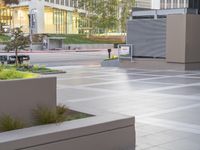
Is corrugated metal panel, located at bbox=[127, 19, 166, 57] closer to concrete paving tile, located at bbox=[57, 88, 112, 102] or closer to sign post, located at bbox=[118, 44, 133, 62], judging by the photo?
sign post, located at bbox=[118, 44, 133, 62]

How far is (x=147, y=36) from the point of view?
26953 mm

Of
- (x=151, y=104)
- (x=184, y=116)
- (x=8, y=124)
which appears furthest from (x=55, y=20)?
(x=8, y=124)

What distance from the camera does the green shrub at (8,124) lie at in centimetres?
642

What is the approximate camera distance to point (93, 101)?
12719mm

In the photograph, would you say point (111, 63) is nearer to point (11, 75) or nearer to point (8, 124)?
point (11, 75)

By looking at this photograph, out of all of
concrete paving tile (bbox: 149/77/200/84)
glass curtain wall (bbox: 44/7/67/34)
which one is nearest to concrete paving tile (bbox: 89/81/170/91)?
concrete paving tile (bbox: 149/77/200/84)

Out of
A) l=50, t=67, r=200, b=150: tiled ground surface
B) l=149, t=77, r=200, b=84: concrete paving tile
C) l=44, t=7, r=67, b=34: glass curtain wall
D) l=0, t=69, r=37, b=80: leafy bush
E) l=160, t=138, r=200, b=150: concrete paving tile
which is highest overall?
l=44, t=7, r=67, b=34: glass curtain wall

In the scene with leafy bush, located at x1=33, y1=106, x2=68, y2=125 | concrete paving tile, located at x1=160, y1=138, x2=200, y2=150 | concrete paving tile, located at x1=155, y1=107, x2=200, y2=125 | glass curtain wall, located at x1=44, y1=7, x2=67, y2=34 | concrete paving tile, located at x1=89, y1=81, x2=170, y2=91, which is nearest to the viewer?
leafy bush, located at x1=33, y1=106, x2=68, y2=125

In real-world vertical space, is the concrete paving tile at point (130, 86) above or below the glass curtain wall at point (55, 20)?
→ below

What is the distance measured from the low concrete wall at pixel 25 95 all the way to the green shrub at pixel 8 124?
0.59ft

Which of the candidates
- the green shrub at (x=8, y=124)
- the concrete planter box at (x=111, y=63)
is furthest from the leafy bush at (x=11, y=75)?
the concrete planter box at (x=111, y=63)

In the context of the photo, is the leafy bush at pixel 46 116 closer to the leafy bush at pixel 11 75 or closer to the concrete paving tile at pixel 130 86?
the leafy bush at pixel 11 75

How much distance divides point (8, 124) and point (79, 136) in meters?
1.07

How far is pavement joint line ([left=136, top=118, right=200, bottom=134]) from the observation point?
28.5 feet
